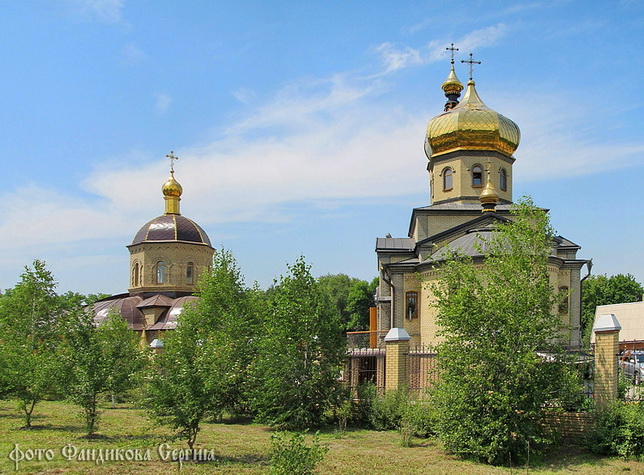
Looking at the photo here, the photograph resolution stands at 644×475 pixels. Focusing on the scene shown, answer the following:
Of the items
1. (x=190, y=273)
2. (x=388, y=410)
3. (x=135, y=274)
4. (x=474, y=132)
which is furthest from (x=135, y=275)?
(x=388, y=410)

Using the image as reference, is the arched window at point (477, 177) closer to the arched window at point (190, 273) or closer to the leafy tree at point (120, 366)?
the leafy tree at point (120, 366)

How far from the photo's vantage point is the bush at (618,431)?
9.30 meters

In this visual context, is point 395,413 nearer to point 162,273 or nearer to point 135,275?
point 162,273

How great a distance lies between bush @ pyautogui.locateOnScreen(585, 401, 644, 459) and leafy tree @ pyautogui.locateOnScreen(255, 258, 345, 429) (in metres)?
5.52

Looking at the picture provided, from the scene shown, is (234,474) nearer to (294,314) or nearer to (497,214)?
(294,314)

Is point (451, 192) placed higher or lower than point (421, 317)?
higher

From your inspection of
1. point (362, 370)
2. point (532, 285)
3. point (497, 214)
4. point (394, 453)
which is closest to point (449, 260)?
point (532, 285)

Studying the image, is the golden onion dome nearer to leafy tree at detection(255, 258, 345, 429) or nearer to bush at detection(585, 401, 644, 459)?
leafy tree at detection(255, 258, 345, 429)

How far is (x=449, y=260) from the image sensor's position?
10398 mm

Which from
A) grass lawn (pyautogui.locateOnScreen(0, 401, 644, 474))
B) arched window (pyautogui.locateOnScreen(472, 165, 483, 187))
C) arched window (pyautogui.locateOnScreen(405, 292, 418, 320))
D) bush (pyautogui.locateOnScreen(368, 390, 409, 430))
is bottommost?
grass lawn (pyautogui.locateOnScreen(0, 401, 644, 474))

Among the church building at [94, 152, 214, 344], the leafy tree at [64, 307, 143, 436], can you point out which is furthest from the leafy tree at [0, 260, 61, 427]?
the church building at [94, 152, 214, 344]

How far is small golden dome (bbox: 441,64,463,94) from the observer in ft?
102

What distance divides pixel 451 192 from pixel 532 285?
50.2 feet

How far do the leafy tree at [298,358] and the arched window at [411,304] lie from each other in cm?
866
